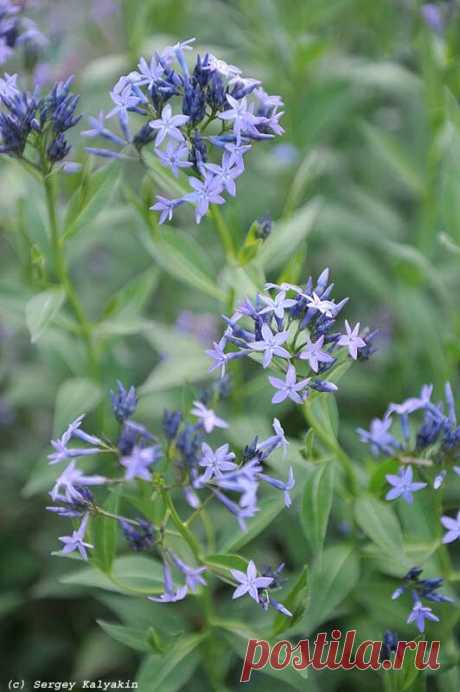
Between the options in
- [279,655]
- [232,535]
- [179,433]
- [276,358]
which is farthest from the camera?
[232,535]

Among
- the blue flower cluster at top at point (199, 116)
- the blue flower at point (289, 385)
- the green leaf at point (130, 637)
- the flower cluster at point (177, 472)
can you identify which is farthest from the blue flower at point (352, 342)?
the green leaf at point (130, 637)

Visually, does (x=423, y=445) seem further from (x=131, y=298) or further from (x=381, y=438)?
(x=131, y=298)

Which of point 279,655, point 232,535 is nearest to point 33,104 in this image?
point 232,535

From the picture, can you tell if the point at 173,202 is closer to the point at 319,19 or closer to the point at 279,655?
the point at 279,655

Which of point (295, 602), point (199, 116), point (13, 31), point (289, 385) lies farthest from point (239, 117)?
point (295, 602)

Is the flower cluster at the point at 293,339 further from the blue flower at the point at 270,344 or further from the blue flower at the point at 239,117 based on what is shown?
the blue flower at the point at 239,117

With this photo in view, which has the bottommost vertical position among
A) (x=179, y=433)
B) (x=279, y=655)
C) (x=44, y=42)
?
(x=279, y=655)

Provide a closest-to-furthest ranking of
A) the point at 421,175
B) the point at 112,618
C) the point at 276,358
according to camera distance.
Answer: the point at 276,358 → the point at 112,618 → the point at 421,175
